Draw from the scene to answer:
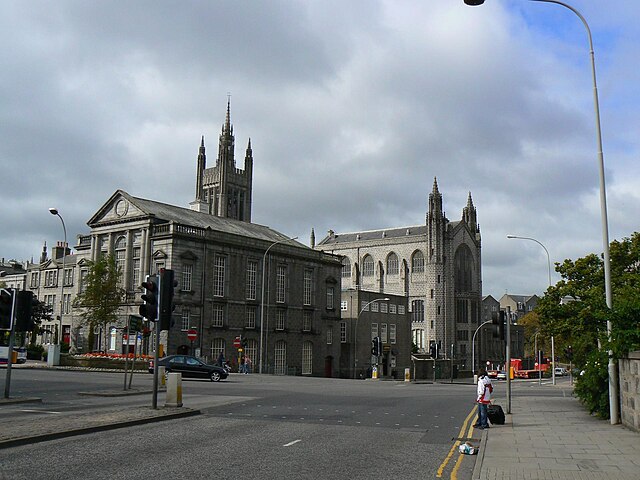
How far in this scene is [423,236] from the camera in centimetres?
11875

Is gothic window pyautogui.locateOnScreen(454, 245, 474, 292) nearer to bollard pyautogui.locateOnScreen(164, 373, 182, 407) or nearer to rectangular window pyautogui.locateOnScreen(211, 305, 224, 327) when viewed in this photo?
rectangular window pyautogui.locateOnScreen(211, 305, 224, 327)

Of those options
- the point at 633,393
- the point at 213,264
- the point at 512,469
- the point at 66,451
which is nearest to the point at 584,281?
the point at 633,393

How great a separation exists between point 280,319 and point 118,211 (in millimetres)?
17948

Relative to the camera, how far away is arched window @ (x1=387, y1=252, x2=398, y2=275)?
12027 centimetres

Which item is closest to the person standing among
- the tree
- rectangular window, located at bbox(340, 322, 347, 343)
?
the tree

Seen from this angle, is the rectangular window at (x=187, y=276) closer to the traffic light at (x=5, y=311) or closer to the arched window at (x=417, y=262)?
the traffic light at (x=5, y=311)

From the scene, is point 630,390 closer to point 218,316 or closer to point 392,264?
point 218,316

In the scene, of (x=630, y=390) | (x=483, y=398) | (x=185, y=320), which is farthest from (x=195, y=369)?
(x=630, y=390)

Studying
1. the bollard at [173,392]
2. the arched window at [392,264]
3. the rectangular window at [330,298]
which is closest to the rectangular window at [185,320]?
the rectangular window at [330,298]

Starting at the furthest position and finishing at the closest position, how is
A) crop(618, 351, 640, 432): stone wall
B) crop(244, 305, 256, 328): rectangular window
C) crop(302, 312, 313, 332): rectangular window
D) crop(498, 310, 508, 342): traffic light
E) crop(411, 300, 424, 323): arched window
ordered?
crop(411, 300, 424, 323): arched window → crop(302, 312, 313, 332): rectangular window → crop(244, 305, 256, 328): rectangular window → crop(498, 310, 508, 342): traffic light → crop(618, 351, 640, 432): stone wall

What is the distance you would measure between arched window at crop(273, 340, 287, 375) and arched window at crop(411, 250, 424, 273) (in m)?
59.1

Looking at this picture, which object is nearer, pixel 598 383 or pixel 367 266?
pixel 598 383

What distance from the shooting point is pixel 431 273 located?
115500 millimetres

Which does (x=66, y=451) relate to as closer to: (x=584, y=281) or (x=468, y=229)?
(x=584, y=281)
